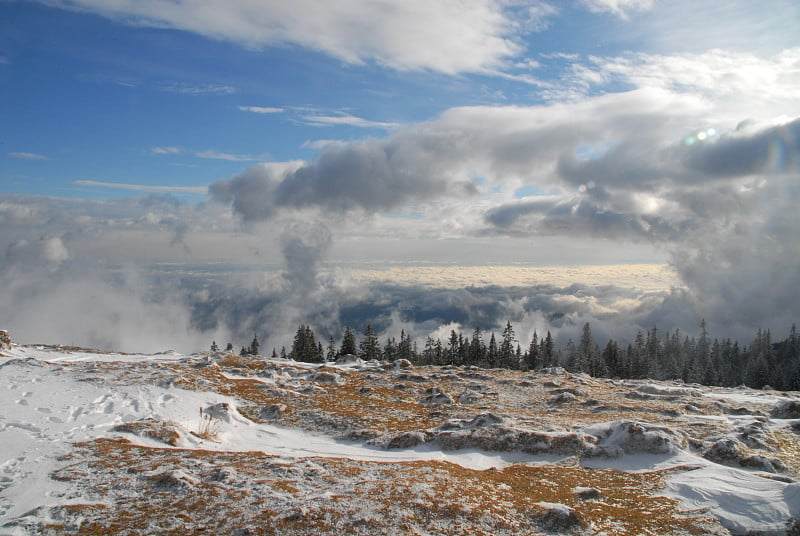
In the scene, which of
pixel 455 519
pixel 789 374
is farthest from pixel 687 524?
pixel 789 374

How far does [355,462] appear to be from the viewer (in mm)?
16266

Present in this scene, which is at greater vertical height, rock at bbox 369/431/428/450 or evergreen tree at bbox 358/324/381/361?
rock at bbox 369/431/428/450

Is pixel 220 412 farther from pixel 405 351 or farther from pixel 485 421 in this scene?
pixel 405 351

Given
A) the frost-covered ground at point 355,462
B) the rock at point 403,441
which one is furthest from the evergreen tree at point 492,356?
the rock at point 403,441

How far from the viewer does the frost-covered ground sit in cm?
1145

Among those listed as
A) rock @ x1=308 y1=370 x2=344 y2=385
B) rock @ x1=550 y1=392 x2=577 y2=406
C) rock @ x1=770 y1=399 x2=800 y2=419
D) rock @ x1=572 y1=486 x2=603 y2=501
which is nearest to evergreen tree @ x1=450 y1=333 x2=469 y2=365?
rock @ x1=308 y1=370 x2=344 y2=385

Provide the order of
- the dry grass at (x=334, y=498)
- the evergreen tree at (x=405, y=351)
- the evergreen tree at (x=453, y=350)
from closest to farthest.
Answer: the dry grass at (x=334, y=498), the evergreen tree at (x=405, y=351), the evergreen tree at (x=453, y=350)

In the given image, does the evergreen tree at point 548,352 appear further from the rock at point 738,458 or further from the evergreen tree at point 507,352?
the rock at point 738,458

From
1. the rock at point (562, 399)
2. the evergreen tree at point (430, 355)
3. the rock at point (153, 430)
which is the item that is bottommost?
the evergreen tree at point (430, 355)

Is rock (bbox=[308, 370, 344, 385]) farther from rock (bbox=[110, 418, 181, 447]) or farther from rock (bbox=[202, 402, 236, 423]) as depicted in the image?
rock (bbox=[110, 418, 181, 447])

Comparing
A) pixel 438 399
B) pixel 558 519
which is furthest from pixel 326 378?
pixel 558 519

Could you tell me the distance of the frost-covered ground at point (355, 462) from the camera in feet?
37.6

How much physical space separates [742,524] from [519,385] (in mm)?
31086

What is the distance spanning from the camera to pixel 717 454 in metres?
17.9
